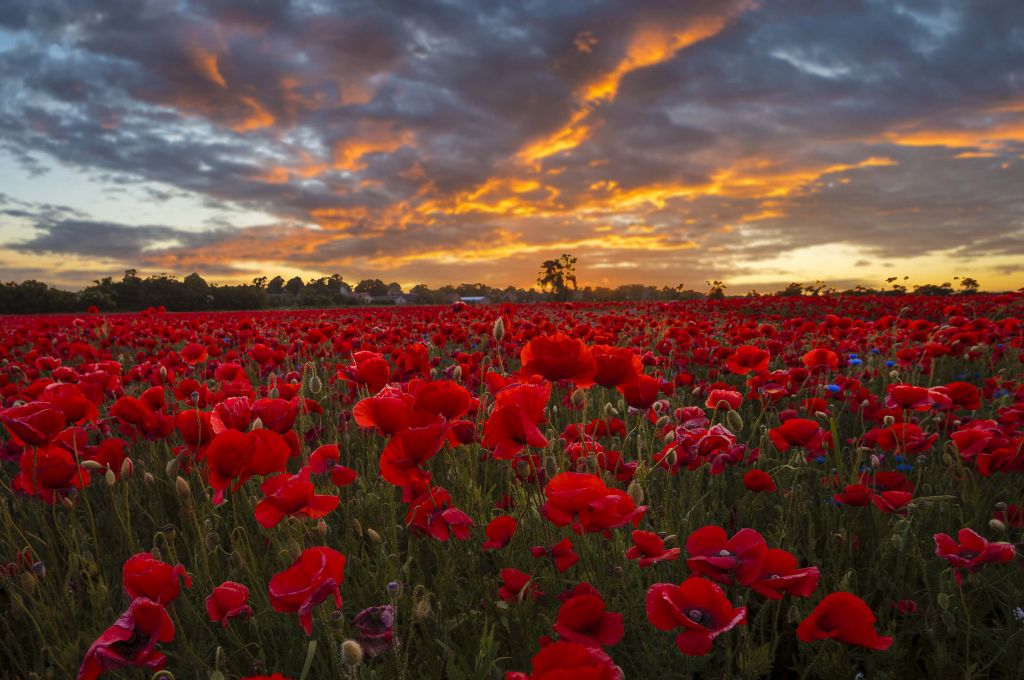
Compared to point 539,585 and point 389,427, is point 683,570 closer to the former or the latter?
point 539,585

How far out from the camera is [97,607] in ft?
6.29

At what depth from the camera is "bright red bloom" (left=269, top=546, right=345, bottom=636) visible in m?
1.19

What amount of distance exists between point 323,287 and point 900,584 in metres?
43.3

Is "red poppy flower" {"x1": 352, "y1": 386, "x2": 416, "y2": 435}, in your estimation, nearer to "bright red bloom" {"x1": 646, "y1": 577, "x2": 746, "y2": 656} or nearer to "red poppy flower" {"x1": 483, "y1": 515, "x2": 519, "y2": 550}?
"red poppy flower" {"x1": 483, "y1": 515, "x2": 519, "y2": 550}

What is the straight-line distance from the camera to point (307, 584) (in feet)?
4.14

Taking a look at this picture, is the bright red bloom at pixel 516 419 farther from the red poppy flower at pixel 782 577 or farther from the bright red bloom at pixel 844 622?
the bright red bloom at pixel 844 622

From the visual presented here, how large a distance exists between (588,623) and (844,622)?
52cm

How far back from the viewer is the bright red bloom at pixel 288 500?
1.50m

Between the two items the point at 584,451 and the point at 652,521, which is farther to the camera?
the point at 652,521

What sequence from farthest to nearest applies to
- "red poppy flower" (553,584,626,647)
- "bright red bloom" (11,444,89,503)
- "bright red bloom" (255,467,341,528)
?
"bright red bloom" (11,444,89,503)
"bright red bloom" (255,467,341,528)
"red poppy flower" (553,584,626,647)

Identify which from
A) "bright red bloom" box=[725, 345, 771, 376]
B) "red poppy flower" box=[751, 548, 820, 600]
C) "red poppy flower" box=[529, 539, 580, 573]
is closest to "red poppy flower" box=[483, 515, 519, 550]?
"red poppy flower" box=[529, 539, 580, 573]

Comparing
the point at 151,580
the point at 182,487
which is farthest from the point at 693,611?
the point at 182,487

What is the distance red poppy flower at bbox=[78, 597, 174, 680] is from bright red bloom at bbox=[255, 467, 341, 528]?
315 mm

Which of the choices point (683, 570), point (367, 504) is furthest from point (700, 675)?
point (367, 504)
